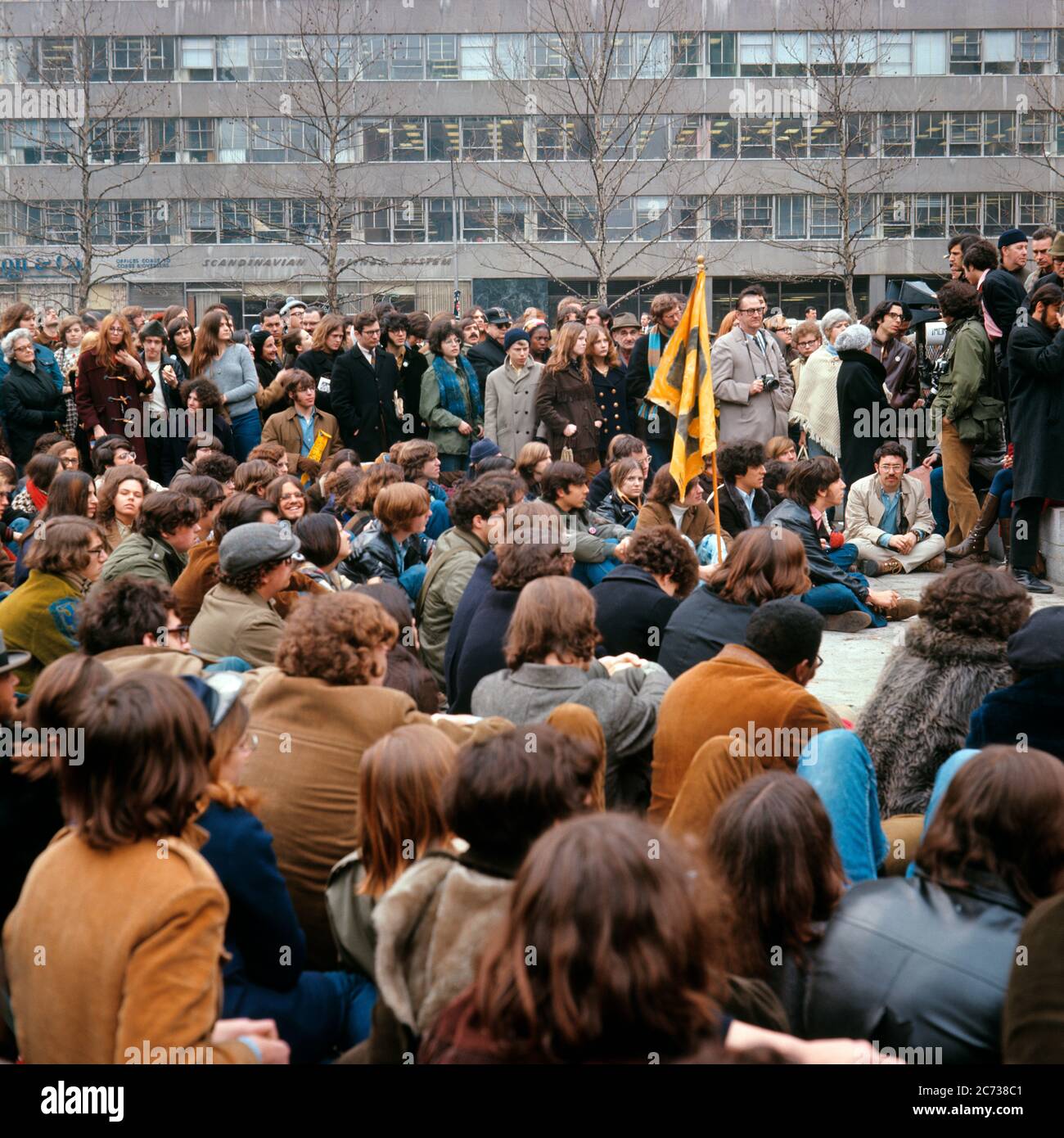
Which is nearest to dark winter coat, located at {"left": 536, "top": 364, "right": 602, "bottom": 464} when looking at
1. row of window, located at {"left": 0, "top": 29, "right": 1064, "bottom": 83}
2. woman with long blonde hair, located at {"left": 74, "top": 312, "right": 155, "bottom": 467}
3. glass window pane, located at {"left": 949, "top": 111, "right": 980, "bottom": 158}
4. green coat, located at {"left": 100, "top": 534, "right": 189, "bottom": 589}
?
woman with long blonde hair, located at {"left": 74, "top": 312, "right": 155, "bottom": 467}

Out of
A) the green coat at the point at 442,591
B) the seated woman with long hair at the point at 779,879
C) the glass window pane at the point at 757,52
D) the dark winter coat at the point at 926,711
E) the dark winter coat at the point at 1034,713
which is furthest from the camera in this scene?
the glass window pane at the point at 757,52

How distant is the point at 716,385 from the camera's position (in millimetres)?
12125

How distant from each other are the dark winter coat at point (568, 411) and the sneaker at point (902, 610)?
371 cm

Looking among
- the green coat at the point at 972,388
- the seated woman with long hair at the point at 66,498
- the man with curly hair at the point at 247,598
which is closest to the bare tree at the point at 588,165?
the green coat at the point at 972,388

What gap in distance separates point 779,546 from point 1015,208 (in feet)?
152

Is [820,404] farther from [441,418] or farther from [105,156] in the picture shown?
[105,156]

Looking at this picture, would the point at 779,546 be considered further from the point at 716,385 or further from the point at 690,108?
the point at 690,108

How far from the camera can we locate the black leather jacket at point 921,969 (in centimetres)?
314

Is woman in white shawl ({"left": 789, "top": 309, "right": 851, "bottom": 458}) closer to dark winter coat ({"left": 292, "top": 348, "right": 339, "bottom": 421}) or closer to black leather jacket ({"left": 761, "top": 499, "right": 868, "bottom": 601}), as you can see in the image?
black leather jacket ({"left": 761, "top": 499, "right": 868, "bottom": 601})

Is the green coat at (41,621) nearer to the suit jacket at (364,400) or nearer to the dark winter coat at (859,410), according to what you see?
the suit jacket at (364,400)

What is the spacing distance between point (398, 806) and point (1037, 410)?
8054 mm

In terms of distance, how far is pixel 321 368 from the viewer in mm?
13328

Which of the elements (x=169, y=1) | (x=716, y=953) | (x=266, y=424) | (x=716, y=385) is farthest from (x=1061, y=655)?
(x=169, y=1)

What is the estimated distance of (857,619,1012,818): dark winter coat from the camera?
5.03 metres
